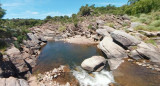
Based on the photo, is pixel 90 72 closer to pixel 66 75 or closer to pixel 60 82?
pixel 66 75

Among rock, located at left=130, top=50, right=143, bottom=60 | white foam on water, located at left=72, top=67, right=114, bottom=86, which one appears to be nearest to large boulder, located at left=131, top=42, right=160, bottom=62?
rock, located at left=130, top=50, right=143, bottom=60

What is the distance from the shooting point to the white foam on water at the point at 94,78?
985cm

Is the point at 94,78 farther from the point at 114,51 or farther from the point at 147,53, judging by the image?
the point at 147,53

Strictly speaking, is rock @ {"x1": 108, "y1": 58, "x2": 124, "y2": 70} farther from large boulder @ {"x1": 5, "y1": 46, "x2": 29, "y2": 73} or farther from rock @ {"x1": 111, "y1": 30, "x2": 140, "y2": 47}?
large boulder @ {"x1": 5, "y1": 46, "x2": 29, "y2": 73}

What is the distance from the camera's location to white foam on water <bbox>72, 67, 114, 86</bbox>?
32.3 ft

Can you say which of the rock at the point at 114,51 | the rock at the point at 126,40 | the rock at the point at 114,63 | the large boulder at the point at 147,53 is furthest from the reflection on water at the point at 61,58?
the large boulder at the point at 147,53

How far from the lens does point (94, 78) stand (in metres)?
10.6

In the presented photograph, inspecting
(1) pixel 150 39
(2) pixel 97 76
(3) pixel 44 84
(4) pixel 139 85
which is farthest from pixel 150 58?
(3) pixel 44 84

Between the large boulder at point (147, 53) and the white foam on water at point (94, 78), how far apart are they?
746 centimetres

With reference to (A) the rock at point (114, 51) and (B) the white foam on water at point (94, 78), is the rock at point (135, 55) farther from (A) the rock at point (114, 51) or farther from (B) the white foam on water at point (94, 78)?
(B) the white foam on water at point (94, 78)

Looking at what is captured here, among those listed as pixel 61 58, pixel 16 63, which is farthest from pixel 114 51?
pixel 16 63

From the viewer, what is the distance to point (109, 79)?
Answer: 33.9 ft

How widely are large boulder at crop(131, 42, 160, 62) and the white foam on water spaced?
7462 mm

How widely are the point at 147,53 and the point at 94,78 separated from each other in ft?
34.7
